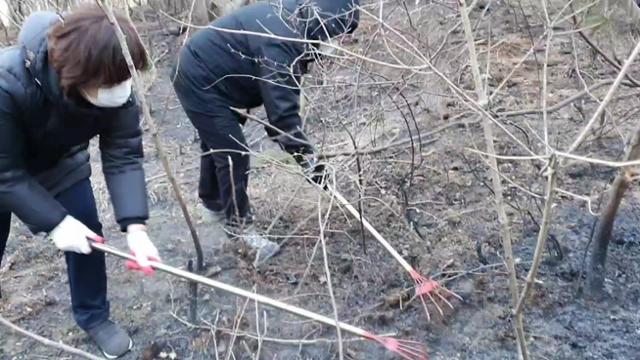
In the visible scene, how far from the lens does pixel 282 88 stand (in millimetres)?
3379

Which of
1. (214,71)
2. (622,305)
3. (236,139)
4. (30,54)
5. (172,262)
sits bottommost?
(172,262)

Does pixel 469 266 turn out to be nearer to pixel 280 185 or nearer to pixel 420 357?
pixel 420 357

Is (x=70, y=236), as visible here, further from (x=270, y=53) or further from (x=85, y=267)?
(x=270, y=53)

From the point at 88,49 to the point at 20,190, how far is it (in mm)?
627

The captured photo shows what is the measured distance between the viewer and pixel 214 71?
140 inches

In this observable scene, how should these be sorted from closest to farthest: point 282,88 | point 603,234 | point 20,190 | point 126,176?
point 20,190
point 126,176
point 603,234
point 282,88

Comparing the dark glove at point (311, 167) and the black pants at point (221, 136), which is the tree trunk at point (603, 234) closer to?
the dark glove at point (311, 167)

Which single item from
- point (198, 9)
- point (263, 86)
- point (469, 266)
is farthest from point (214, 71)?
point (198, 9)

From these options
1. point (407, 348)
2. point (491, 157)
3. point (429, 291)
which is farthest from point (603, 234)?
point (491, 157)

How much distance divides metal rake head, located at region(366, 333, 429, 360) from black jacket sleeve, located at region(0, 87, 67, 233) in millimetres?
1294

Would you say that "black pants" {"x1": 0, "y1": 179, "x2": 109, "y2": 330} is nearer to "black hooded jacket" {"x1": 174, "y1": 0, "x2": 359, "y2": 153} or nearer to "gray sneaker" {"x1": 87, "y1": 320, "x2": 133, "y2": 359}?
"gray sneaker" {"x1": 87, "y1": 320, "x2": 133, "y2": 359}

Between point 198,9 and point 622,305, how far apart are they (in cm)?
486

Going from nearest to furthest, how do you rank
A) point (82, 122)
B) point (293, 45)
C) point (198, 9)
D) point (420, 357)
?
point (82, 122) < point (420, 357) < point (293, 45) < point (198, 9)

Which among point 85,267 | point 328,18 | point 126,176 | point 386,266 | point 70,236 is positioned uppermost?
Result: point 328,18
